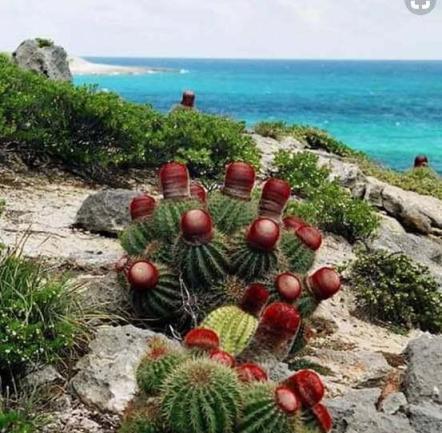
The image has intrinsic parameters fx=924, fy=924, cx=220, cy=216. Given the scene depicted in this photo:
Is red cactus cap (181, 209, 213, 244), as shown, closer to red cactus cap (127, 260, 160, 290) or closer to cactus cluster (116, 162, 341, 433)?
cactus cluster (116, 162, 341, 433)

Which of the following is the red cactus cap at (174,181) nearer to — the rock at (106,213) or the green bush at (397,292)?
the rock at (106,213)

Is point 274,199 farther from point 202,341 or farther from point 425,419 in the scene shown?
point 202,341

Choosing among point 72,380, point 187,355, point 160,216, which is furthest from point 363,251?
point 187,355

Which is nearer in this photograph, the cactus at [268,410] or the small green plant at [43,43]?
the cactus at [268,410]

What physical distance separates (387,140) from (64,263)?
168ft

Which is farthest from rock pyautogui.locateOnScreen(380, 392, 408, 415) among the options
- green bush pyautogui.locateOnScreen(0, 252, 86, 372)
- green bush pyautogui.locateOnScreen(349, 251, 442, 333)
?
green bush pyautogui.locateOnScreen(349, 251, 442, 333)

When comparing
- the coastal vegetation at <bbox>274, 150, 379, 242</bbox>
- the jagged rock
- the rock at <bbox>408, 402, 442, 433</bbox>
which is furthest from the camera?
the coastal vegetation at <bbox>274, 150, 379, 242</bbox>

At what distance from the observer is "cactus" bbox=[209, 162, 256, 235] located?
7.27 metres

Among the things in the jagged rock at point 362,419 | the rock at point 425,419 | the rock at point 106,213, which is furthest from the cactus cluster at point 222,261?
the rock at point 106,213

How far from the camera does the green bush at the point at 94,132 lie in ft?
41.3

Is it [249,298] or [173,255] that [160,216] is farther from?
[249,298]

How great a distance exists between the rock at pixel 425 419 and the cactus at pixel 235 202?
2154 millimetres

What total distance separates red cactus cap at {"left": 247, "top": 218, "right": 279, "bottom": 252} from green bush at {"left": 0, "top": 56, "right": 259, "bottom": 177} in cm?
584

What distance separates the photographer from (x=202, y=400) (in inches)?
177
